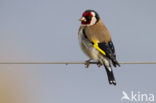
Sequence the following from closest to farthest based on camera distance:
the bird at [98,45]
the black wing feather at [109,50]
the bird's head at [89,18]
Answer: the black wing feather at [109,50]
the bird at [98,45]
the bird's head at [89,18]

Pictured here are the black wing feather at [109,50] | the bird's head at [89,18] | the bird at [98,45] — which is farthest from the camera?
the bird's head at [89,18]

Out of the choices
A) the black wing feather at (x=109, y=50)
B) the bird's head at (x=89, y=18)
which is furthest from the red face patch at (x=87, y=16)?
the black wing feather at (x=109, y=50)

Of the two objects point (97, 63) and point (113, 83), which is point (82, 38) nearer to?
point (97, 63)

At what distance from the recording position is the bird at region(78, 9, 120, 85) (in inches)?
217

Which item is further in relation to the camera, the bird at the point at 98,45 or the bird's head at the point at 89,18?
the bird's head at the point at 89,18

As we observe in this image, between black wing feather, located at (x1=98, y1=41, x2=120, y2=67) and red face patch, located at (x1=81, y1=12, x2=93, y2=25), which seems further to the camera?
A: red face patch, located at (x1=81, y1=12, x2=93, y2=25)

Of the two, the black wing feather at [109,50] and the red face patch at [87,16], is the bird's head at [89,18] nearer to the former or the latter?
the red face patch at [87,16]

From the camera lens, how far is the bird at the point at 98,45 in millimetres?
5500

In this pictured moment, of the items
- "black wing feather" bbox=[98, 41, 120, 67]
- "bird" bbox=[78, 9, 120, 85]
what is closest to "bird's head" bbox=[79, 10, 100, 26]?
"bird" bbox=[78, 9, 120, 85]

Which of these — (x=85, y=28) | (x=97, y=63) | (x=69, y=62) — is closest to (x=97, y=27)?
(x=85, y=28)

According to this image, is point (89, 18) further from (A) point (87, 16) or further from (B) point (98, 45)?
(B) point (98, 45)

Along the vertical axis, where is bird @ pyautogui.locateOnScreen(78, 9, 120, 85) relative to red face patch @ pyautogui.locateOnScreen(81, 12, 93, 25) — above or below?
below

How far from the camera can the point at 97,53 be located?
18.4 feet

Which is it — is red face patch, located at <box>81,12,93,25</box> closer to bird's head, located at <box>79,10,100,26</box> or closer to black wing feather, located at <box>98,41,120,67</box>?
bird's head, located at <box>79,10,100,26</box>
